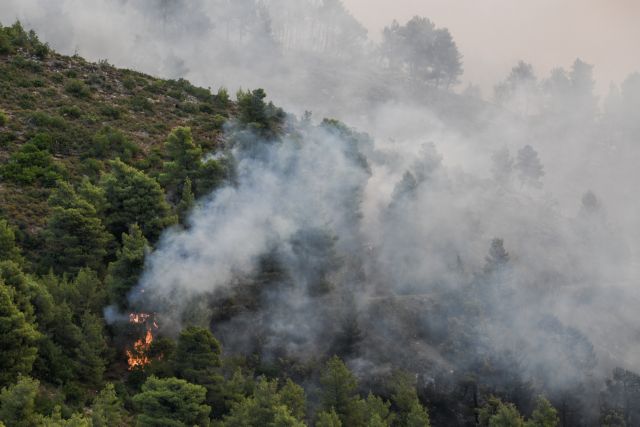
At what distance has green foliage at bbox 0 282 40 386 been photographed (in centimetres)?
2100

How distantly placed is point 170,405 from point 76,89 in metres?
38.4

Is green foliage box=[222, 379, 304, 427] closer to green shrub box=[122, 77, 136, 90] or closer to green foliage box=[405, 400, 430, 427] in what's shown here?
green foliage box=[405, 400, 430, 427]

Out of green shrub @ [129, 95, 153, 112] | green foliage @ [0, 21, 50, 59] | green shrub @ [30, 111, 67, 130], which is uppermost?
green foliage @ [0, 21, 50, 59]

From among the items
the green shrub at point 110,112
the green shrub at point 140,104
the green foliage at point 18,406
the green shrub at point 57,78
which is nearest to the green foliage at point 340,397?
the green foliage at point 18,406

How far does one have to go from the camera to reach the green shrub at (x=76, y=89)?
51875 millimetres

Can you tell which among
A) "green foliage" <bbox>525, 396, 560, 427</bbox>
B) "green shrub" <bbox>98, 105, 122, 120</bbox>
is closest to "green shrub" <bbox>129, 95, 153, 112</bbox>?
"green shrub" <bbox>98, 105, 122, 120</bbox>

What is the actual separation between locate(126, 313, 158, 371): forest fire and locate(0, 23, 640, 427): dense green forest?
0.20ft

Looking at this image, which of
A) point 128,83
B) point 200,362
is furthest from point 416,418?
point 128,83

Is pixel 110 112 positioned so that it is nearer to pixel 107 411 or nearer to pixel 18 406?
pixel 107 411

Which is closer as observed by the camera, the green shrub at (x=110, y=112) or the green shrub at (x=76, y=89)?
the green shrub at (x=110, y=112)

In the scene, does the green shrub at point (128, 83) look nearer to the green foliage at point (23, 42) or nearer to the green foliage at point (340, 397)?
the green foliage at point (23, 42)

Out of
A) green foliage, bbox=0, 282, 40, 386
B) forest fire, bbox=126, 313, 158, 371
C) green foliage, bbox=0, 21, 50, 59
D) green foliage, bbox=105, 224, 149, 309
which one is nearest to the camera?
green foliage, bbox=0, 282, 40, 386

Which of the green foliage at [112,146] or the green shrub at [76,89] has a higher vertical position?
the green shrub at [76,89]

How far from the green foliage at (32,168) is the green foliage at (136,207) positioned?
7594 mm
